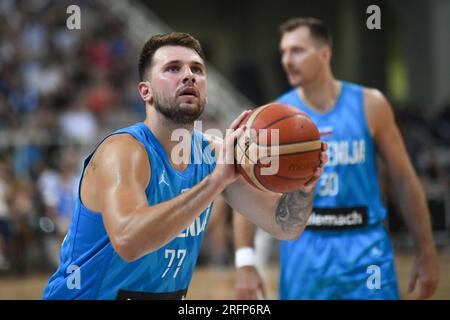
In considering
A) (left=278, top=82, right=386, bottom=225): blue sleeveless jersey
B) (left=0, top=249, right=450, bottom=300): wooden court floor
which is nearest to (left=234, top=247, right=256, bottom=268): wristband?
(left=278, top=82, right=386, bottom=225): blue sleeveless jersey

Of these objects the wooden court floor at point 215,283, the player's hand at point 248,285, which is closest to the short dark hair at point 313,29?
the player's hand at point 248,285

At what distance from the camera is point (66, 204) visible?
10.4 metres

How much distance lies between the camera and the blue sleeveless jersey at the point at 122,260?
3.56 m

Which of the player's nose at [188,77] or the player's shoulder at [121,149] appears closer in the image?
the player's shoulder at [121,149]

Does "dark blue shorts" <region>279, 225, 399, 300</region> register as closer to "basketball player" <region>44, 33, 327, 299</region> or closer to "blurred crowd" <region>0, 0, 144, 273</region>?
"basketball player" <region>44, 33, 327, 299</region>

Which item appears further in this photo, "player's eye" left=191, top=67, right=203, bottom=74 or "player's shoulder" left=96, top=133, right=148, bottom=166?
"player's eye" left=191, top=67, right=203, bottom=74

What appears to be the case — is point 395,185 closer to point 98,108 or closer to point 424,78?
point 98,108

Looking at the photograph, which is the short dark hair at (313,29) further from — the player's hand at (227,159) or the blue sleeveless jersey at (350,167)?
the player's hand at (227,159)

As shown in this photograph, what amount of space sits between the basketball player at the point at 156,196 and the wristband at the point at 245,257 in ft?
3.08

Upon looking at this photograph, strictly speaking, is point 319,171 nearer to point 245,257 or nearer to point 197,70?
Answer: point 197,70

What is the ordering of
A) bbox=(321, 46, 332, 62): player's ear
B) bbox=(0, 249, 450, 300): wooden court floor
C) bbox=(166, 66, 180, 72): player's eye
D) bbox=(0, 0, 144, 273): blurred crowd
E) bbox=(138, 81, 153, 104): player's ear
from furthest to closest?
bbox=(0, 0, 144, 273): blurred crowd < bbox=(0, 249, 450, 300): wooden court floor < bbox=(321, 46, 332, 62): player's ear < bbox=(138, 81, 153, 104): player's ear < bbox=(166, 66, 180, 72): player's eye

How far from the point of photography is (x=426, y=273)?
477 centimetres

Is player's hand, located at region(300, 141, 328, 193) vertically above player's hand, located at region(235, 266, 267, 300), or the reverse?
→ player's hand, located at region(300, 141, 328, 193)

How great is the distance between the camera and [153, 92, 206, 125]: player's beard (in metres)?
3.56
